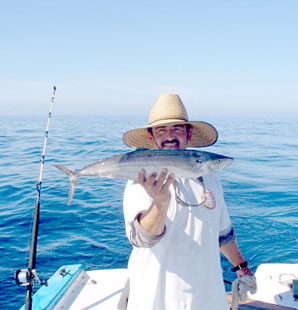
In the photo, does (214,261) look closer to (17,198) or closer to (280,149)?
(17,198)

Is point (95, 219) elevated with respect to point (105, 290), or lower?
lower

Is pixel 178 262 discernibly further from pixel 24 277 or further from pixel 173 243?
pixel 24 277

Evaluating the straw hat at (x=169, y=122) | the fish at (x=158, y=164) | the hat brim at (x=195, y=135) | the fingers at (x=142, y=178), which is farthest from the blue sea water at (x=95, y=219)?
the fingers at (x=142, y=178)

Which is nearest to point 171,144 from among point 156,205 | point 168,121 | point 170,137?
point 170,137

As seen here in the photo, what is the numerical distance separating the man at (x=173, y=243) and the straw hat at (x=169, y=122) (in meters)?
0.11

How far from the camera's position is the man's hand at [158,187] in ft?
6.78

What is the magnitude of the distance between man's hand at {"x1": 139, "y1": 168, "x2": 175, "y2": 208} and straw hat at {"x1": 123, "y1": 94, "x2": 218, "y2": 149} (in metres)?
0.51

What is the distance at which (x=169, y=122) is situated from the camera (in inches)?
97.9

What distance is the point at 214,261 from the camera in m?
2.41

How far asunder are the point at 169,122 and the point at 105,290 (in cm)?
316

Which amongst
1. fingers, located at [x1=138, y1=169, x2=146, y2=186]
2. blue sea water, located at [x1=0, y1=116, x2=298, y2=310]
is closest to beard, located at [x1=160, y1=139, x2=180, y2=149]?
fingers, located at [x1=138, y1=169, x2=146, y2=186]

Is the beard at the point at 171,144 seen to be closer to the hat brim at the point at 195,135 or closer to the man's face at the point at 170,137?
the man's face at the point at 170,137

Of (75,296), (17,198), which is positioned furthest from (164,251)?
(17,198)

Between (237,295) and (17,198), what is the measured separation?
866 centimetres
